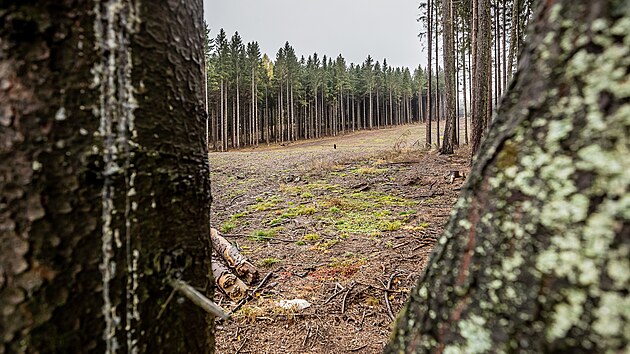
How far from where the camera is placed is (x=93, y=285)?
752mm

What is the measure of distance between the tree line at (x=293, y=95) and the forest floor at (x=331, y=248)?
74.7 ft

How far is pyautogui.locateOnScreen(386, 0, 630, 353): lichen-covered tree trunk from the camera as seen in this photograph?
0.46m

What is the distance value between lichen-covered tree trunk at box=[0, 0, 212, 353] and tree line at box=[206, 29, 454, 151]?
97.2 ft

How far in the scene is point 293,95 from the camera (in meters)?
40.8

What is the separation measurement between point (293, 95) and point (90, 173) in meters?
41.2

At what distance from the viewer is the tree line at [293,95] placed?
112 feet

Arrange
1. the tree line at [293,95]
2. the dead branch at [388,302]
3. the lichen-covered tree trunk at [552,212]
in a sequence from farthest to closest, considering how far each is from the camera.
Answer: the tree line at [293,95] < the dead branch at [388,302] < the lichen-covered tree trunk at [552,212]

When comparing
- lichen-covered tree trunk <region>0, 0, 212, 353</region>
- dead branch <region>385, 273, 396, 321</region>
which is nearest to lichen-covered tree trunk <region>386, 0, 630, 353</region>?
lichen-covered tree trunk <region>0, 0, 212, 353</region>

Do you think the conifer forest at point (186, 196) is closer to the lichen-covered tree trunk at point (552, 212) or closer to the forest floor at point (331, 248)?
the lichen-covered tree trunk at point (552, 212)

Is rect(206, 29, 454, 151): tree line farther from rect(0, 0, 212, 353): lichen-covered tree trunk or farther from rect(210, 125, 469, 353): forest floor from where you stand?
rect(0, 0, 212, 353): lichen-covered tree trunk

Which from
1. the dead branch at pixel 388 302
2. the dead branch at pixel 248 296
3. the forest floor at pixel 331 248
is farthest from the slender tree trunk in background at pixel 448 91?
the dead branch at pixel 248 296

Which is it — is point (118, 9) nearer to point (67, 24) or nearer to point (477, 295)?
point (67, 24)

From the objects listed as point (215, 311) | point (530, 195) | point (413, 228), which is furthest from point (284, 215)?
point (530, 195)

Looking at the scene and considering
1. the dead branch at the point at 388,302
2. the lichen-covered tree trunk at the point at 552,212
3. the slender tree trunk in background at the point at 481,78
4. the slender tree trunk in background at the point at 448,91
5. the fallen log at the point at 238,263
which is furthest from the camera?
the slender tree trunk in background at the point at 448,91
